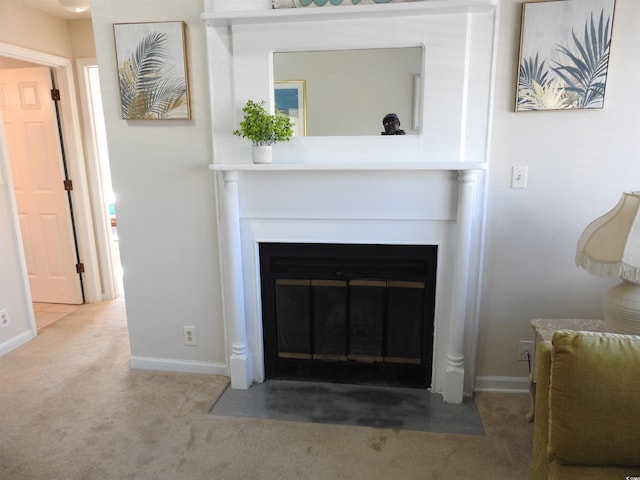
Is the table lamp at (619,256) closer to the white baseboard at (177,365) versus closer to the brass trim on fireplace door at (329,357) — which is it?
the brass trim on fireplace door at (329,357)

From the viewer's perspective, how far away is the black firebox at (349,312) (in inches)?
93.3

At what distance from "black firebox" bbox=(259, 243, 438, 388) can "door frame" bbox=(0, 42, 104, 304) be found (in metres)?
2.09

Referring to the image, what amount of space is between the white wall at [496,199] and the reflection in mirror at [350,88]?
40 cm

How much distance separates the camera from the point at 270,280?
2473mm

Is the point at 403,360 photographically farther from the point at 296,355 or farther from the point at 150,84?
the point at 150,84

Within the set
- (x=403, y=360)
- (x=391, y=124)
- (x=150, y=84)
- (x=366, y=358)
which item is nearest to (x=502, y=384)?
(x=403, y=360)

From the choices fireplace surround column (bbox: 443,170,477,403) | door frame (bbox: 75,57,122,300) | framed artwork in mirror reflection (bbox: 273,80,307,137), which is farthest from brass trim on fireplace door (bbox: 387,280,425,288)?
door frame (bbox: 75,57,122,300)

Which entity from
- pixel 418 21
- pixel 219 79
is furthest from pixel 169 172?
pixel 418 21

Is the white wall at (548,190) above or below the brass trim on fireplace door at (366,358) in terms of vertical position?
above

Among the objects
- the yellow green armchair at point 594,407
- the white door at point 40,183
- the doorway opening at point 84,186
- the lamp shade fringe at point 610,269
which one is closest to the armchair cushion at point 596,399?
the yellow green armchair at point 594,407

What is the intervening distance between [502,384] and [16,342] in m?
3.24

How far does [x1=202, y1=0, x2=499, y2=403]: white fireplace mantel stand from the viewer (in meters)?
2.04

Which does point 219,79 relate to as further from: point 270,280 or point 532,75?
point 532,75

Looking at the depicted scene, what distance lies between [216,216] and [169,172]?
36 cm
